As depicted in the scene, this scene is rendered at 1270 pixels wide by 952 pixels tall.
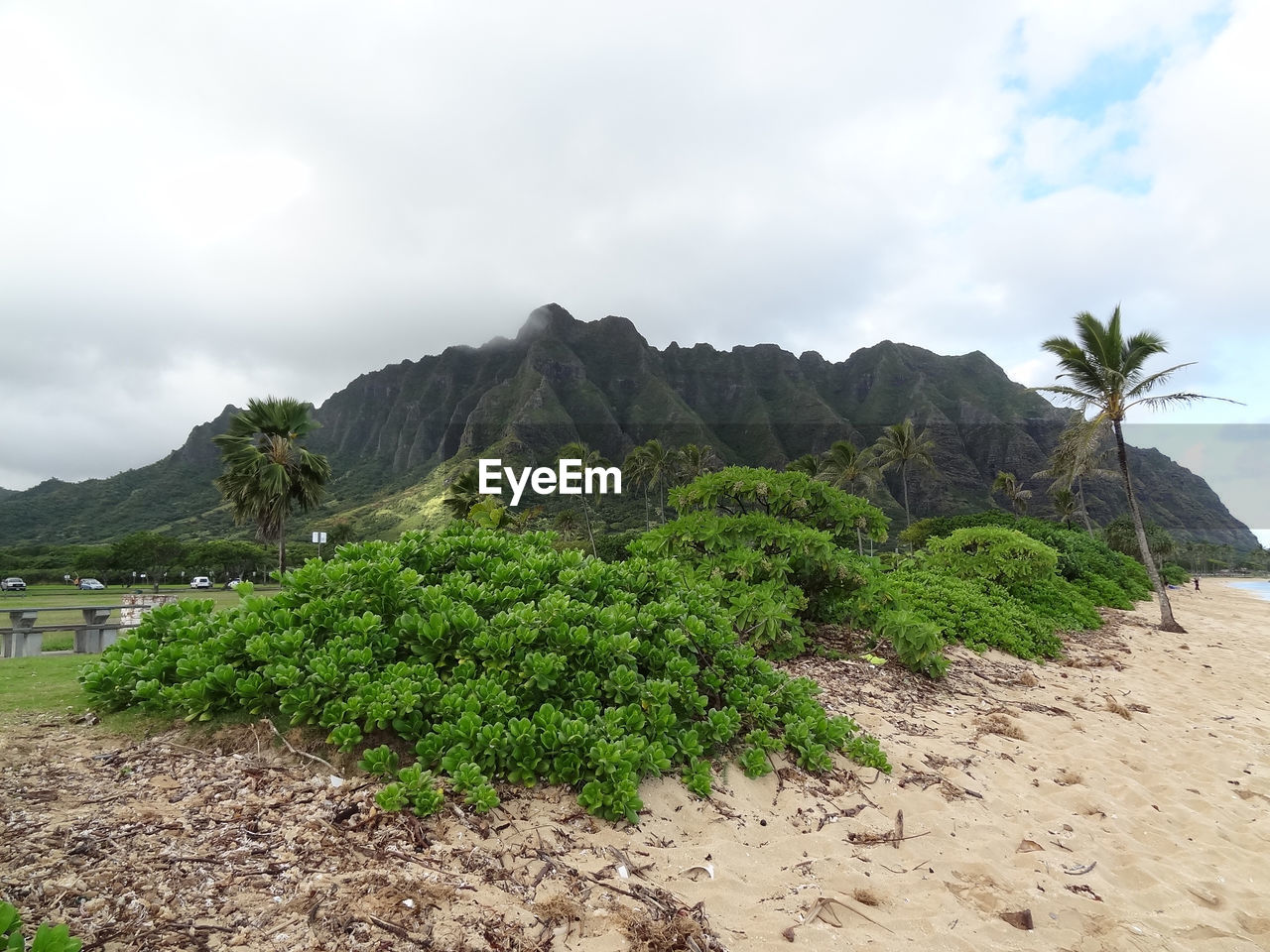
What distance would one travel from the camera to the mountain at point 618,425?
89.3 metres

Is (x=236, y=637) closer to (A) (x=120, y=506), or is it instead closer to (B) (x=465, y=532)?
(B) (x=465, y=532)

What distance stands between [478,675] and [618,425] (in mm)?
107523

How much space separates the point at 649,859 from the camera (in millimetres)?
2650

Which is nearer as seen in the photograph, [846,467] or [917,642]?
[917,642]

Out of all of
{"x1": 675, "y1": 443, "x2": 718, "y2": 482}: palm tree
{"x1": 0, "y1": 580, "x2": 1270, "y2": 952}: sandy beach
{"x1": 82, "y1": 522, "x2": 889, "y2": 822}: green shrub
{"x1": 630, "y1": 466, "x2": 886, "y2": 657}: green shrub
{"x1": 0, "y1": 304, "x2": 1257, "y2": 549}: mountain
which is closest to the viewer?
{"x1": 0, "y1": 580, "x2": 1270, "y2": 952}: sandy beach

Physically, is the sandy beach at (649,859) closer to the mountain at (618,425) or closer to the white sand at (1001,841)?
the white sand at (1001,841)

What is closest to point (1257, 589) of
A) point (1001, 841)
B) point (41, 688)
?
point (1001, 841)

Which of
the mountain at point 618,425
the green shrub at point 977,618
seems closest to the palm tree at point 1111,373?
the green shrub at point 977,618

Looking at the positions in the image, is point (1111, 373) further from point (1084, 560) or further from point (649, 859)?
point (649, 859)

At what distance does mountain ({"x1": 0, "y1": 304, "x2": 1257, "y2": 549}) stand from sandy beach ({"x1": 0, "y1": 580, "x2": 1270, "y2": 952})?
226ft

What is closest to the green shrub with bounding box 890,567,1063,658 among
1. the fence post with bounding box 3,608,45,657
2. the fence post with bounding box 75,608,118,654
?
the fence post with bounding box 75,608,118,654

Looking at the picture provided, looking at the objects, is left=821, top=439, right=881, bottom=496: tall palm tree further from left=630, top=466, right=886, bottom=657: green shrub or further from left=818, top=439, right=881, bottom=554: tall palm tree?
left=630, top=466, right=886, bottom=657: green shrub

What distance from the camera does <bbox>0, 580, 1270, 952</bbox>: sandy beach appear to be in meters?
1.97

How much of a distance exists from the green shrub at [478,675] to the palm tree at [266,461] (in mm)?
15705
